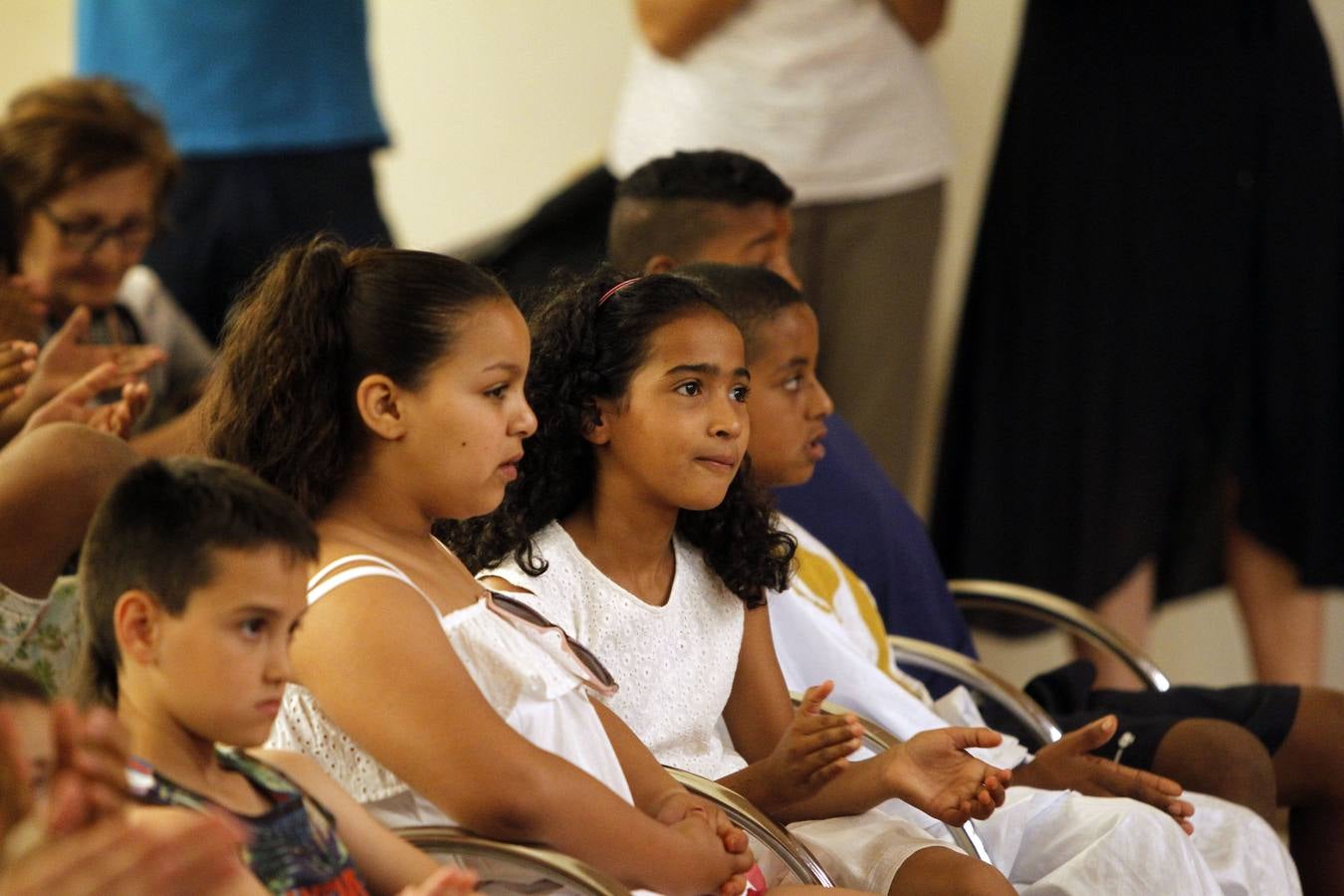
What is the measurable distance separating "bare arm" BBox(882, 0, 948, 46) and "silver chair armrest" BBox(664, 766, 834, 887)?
231 cm

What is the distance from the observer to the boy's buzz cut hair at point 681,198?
9.14 ft

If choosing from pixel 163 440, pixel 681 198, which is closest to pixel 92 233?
pixel 163 440

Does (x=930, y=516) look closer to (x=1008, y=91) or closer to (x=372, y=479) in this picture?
(x=1008, y=91)

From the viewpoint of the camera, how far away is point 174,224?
3496mm

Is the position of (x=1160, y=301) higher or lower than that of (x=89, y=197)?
lower

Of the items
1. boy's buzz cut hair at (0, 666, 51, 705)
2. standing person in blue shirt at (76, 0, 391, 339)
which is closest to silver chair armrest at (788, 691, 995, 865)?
boy's buzz cut hair at (0, 666, 51, 705)

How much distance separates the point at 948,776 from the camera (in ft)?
5.98

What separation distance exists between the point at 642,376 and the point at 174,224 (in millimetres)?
1784

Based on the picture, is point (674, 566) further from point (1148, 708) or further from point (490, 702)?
point (1148, 708)

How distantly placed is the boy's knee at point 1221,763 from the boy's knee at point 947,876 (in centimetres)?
58

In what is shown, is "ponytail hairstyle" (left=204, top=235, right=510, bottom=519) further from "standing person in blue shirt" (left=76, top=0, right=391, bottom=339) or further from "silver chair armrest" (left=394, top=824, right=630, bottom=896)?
"standing person in blue shirt" (left=76, top=0, right=391, bottom=339)

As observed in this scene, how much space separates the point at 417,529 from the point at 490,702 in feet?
0.60

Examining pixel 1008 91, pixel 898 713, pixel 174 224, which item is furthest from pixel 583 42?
pixel 898 713

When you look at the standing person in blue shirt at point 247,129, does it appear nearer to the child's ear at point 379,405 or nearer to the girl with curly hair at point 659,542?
the girl with curly hair at point 659,542
